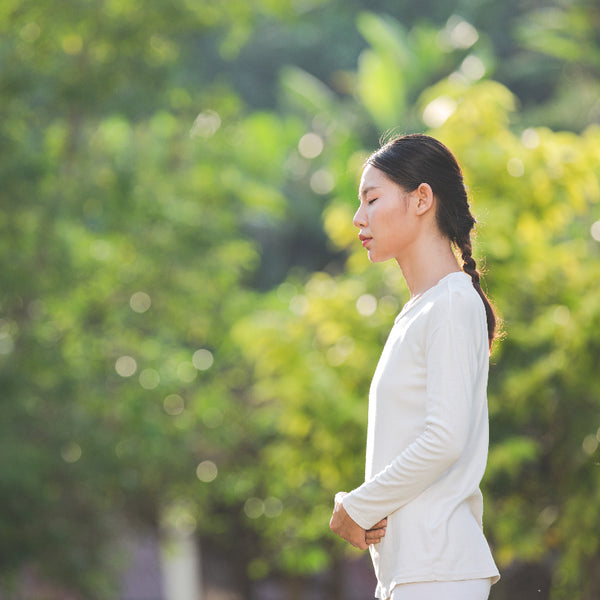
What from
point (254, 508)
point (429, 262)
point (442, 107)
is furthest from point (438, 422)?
point (254, 508)

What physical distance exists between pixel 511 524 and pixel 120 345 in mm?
5729

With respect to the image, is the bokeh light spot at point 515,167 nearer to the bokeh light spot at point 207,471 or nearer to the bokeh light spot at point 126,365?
the bokeh light spot at point 126,365

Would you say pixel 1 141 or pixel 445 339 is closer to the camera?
pixel 445 339

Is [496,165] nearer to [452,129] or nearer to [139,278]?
[452,129]

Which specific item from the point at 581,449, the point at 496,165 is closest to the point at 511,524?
the point at 581,449

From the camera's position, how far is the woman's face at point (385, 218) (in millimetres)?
1961

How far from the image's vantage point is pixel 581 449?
6.94 metres

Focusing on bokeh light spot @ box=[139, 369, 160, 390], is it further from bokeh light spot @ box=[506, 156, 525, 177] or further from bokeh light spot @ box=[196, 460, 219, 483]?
bokeh light spot @ box=[506, 156, 525, 177]

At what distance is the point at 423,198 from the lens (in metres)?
1.96

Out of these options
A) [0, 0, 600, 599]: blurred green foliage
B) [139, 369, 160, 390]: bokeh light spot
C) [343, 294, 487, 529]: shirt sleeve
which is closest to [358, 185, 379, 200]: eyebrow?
[343, 294, 487, 529]: shirt sleeve

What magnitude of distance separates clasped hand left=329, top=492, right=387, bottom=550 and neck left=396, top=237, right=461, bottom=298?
0.43m

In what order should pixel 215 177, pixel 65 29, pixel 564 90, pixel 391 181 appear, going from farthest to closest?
pixel 564 90, pixel 215 177, pixel 65 29, pixel 391 181

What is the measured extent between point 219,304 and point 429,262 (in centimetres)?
1033

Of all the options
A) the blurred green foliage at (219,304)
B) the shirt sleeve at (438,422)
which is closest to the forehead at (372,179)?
the shirt sleeve at (438,422)
